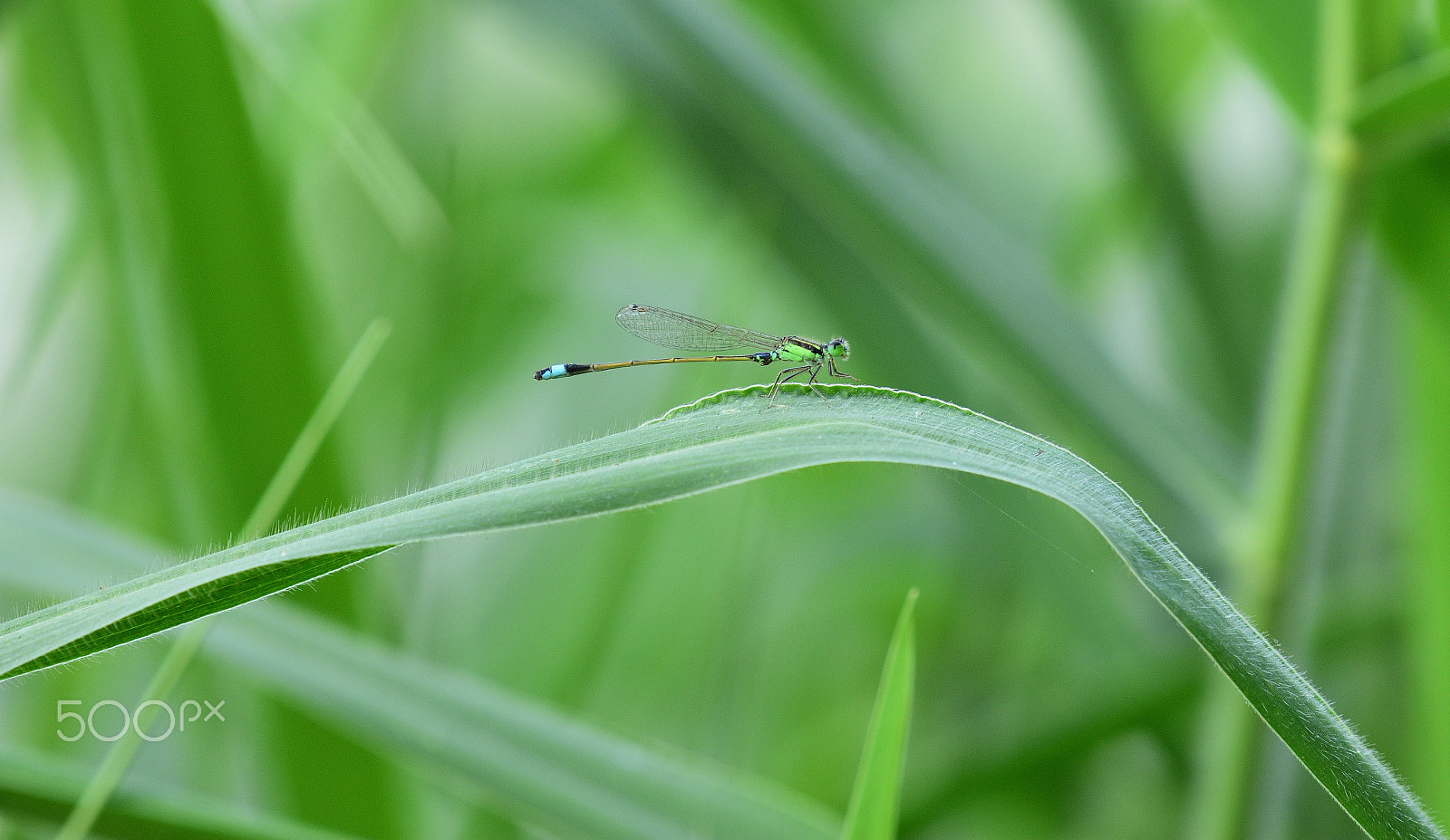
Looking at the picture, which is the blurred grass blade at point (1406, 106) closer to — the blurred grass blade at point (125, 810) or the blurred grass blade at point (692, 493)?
the blurred grass blade at point (692, 493)

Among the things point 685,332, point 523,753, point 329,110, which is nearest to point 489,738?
point 523,753

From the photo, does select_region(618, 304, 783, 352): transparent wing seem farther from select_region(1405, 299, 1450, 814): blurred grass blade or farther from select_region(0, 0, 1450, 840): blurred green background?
select_region(1405, 299, 1450, 814): blurred grass blade

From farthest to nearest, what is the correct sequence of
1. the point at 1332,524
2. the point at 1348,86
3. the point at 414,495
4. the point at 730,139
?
1. the point at 1332,524
2. the point at 730,139
3. the point at 1348,86
4. the point at 414,495

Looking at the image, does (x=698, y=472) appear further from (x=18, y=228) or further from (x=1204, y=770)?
(x=18, y=228)

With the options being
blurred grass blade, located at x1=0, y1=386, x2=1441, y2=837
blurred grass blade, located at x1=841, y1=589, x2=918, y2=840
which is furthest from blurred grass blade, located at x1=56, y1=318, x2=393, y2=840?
blurred grass blade, located at x1=841, y1=589, x2=918, y2=840

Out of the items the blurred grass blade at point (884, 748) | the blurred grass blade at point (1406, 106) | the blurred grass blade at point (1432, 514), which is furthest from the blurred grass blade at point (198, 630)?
the blurred grass blade at point (1432, 514)

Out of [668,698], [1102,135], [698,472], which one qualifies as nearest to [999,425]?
[698,472]

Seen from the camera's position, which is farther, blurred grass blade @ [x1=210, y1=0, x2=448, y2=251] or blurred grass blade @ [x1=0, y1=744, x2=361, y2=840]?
blurred grass blade @ [x1=210, y1=0, x2=448, y2=251]
